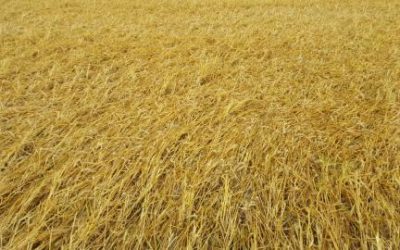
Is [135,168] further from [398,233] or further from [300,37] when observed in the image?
[300,37]

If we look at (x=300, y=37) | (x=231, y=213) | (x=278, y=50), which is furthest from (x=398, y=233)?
(x=300, y=37)

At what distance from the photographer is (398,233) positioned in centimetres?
133

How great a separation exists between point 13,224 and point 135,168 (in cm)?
64

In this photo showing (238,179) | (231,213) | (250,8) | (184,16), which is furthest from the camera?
(250,8)

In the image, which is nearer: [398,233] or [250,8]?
[398,233]

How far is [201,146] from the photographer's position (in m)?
1.81

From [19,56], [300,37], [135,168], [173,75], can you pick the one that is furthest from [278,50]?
[19,56]

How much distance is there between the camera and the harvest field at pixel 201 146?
1386 millimetres

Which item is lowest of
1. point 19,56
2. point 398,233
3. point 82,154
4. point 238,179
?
point 398,233

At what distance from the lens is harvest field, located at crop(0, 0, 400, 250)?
4.55ft

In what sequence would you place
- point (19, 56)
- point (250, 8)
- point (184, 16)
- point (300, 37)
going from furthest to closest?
1. point (250, 8)
2. point (184, 16)
3. point (300, 37)
4. point (19, 56)

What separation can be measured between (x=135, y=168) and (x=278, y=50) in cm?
253

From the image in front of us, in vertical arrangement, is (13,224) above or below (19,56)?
below

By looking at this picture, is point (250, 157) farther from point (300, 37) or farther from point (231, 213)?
point (300, 37)
